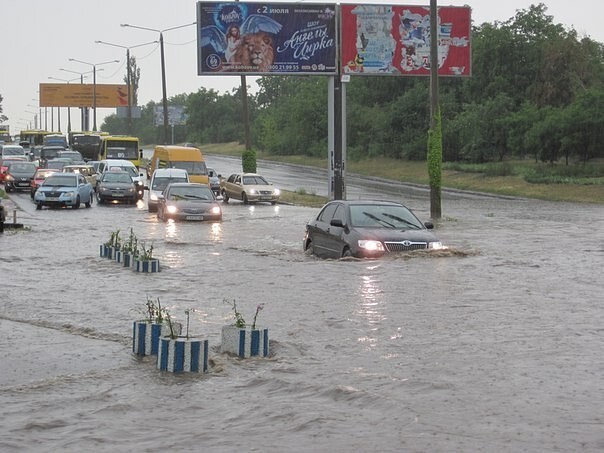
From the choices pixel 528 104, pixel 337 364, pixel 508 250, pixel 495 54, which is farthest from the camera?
pixel 495 54

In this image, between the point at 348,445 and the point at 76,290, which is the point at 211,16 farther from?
the point at 348,445

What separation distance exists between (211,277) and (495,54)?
217 feet

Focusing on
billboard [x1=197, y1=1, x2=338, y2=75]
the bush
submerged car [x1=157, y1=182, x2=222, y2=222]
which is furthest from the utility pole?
the bush

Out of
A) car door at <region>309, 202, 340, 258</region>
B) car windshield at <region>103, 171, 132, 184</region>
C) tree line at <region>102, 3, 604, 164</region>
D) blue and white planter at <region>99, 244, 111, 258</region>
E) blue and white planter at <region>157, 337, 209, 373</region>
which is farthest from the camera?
tree line at <region>102, 3, 604, 164</region>

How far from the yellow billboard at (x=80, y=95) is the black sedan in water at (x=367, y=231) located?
124 meters

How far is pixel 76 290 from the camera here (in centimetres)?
1777

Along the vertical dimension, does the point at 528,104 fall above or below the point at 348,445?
above

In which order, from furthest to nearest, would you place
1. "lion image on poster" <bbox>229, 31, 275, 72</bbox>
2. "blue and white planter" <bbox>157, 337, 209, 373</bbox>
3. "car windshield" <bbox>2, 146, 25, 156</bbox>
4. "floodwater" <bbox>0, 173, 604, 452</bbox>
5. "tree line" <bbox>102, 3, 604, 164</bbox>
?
"car windshield" <bbox>2, 146, 25, 156</bbox> → "tree line" <bbox>102, 3, 604, 164</bbox> → "lion image on poster" <bbox>229, 31, 275, 72</bbox> → "blue and white planter" <bbox>157, 337, 209, 373</bbox> → "floodwater" <bbox>0, 173, 604, 452</bbox>

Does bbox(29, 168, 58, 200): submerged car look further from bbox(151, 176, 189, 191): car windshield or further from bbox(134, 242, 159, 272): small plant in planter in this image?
bbox(134, 242, 159, 272): small plant in planter

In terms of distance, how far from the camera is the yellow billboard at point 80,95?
143 metres

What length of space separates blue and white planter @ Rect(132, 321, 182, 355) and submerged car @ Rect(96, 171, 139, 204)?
34.3 meters

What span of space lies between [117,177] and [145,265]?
26.9m

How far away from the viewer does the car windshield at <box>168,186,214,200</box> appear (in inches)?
1352

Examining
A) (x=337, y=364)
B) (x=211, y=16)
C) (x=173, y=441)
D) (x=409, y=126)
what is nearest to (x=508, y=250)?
(x=337, y=364)
